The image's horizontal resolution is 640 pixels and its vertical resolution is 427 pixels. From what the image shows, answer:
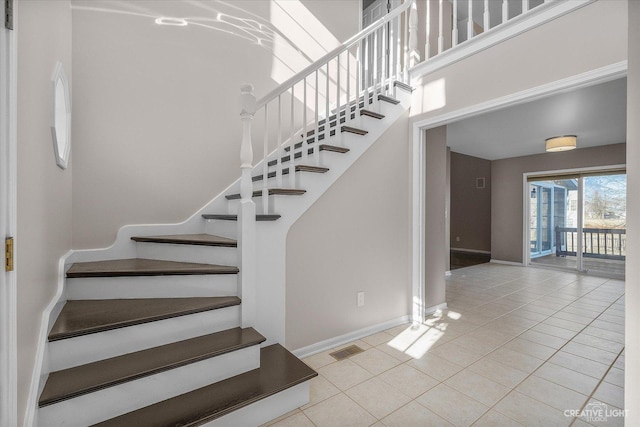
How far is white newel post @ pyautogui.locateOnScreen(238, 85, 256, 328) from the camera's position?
187 cm

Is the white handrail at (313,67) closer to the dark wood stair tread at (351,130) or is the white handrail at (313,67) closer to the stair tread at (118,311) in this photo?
the dark wood stair tread at (351,130)

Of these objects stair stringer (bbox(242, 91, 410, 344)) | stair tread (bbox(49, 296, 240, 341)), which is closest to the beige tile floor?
stair stringer (bbox(242, 91, 410, 344))

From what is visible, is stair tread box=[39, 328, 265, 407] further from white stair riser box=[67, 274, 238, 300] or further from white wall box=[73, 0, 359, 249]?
white wall box=[73, 0, 359, 249]

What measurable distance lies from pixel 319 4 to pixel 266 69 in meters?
1.26

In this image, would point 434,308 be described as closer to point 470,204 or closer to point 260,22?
point 260,22

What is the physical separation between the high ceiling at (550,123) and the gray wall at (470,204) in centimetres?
132

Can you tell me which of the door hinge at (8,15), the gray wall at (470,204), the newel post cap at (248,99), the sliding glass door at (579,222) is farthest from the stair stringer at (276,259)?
the gray wall at (470,204)

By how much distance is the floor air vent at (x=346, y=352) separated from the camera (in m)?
2.28

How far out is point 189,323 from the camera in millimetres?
1675

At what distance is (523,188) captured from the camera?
20.6ft

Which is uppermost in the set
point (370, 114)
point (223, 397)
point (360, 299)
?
point (370, 114)

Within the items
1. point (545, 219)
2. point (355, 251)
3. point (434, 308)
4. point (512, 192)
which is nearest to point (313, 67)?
point (355, 251)

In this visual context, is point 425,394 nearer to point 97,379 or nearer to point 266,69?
point 97,379

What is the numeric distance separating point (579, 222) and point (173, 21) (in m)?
7.26
